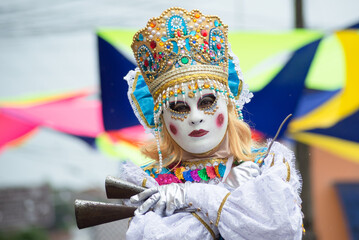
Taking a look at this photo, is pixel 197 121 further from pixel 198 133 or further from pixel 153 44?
pixel 153 44

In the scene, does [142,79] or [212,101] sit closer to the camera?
[212,101]

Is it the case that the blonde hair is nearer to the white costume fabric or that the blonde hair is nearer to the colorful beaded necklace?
the colorful beaded necklace

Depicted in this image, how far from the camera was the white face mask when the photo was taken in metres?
2.65

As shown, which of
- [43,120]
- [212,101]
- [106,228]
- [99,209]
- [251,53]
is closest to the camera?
[99,209]

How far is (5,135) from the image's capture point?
756 centimetres

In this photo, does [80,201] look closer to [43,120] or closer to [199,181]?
[199,181]

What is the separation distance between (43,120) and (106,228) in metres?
2.74

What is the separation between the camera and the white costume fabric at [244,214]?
229 cm

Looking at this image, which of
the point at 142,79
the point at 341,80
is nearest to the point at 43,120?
the point at 341,80

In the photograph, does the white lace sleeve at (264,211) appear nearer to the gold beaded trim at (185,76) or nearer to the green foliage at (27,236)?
the gold beaded trim at (185,76)

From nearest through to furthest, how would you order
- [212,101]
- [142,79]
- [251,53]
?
[212,101], [142,79], [251,53]

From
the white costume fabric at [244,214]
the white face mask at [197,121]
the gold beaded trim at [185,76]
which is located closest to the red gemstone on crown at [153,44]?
the gold beaded trim at [185,76]

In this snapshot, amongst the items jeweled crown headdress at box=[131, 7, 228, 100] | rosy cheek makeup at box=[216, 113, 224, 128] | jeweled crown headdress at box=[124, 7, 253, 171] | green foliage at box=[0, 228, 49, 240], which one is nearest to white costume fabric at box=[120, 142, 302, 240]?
rosy cheek makeup at box=[216, 113, 224, 128]

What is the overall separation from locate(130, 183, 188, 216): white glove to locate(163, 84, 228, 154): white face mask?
0.87 ft
